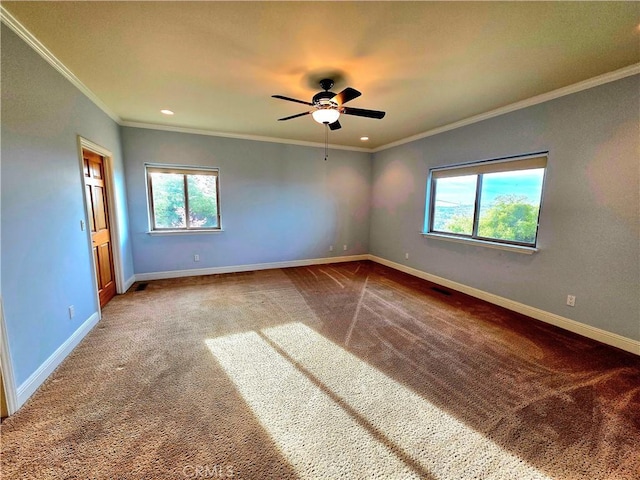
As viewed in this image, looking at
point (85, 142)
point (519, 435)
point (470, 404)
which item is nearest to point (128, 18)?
point (85, 142)

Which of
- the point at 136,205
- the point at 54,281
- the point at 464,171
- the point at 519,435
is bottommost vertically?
the point at 519,435

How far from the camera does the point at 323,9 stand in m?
1.65

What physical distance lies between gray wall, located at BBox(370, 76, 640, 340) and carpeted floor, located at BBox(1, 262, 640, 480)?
445mm

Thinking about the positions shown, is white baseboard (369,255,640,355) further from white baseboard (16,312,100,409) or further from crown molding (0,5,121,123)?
crown molding (0,5,121,123)

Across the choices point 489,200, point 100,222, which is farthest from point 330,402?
point 100,222

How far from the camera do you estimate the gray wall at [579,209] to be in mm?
2432

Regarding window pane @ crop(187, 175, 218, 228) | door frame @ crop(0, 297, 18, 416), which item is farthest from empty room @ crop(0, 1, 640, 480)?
window pane @ crop(187, 175, 218, 228)

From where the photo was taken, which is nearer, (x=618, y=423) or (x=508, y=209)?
(x=618, y=423)

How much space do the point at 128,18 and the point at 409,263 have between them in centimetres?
486

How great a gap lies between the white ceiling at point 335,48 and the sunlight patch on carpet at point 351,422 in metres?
2.61

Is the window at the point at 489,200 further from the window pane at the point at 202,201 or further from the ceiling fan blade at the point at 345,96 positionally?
the window pane at the point at 202,201

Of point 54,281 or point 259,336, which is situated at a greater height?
point 54,281

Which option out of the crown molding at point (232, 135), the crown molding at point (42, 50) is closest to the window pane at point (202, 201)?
the crown molding at point (232, 135)

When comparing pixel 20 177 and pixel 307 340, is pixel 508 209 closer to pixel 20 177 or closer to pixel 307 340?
pixel 307 340
